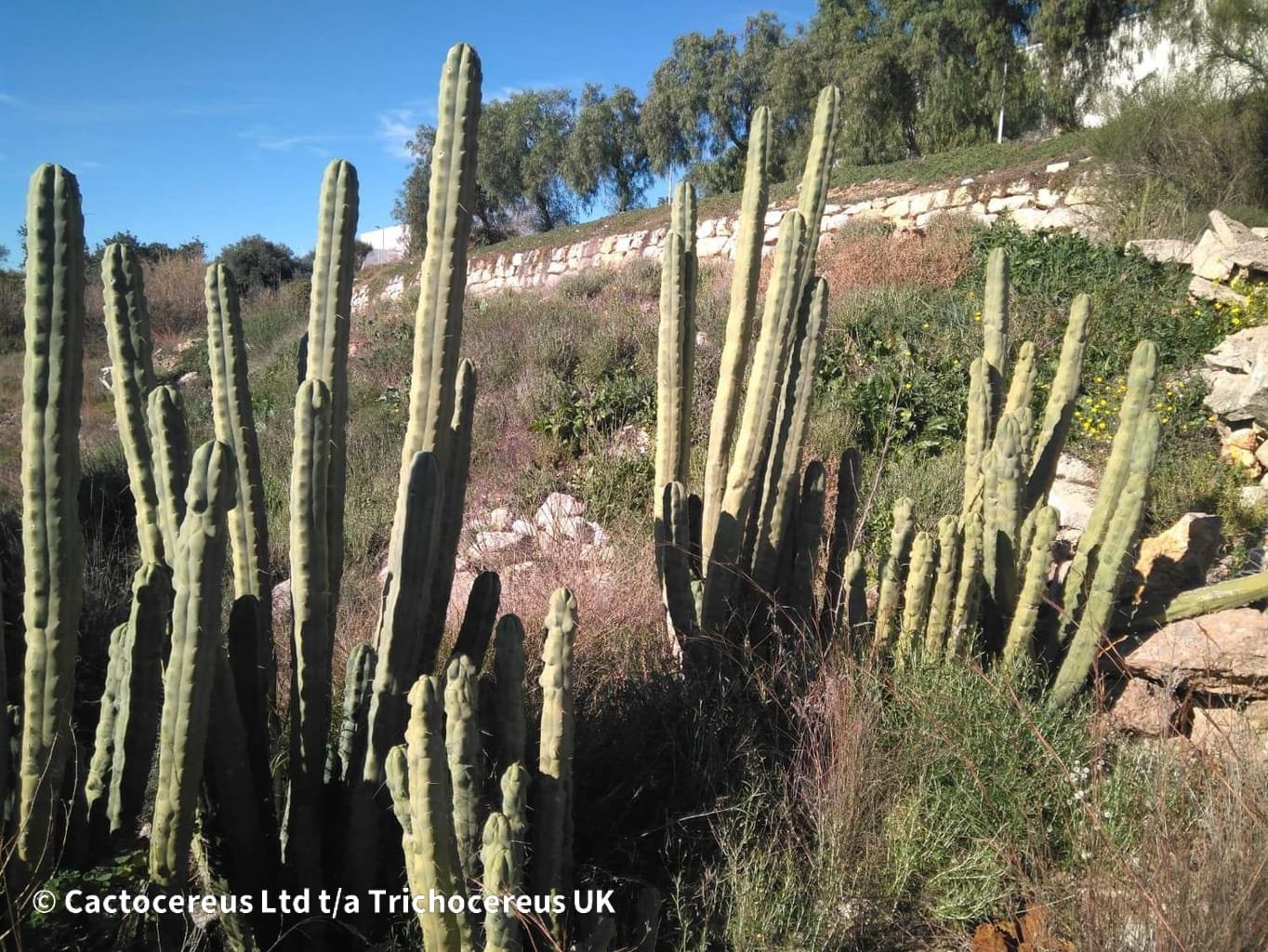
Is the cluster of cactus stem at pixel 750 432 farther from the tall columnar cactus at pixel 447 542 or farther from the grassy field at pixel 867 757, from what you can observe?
the tall columnar cactus at pixel 447 542

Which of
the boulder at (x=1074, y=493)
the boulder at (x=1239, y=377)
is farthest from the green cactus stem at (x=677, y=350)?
the boulder at (x=1239, y=377)

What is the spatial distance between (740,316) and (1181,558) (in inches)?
96.9

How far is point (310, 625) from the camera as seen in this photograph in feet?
7.34

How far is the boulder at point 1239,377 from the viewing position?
5.59 metres

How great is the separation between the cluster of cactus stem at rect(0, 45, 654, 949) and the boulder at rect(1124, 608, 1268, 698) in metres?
2.30

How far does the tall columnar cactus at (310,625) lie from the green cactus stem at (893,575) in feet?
6.49

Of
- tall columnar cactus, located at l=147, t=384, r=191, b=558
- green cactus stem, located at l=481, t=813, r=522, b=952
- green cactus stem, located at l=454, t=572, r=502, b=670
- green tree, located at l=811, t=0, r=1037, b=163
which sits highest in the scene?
green tree, located at l=811, t=0, r=1037, b=163

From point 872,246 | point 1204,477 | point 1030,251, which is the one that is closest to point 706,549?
point 1204,477

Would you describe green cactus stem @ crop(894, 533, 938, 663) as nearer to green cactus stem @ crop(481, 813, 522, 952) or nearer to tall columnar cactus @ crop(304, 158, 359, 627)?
green cactus stem @ crop(481, 813, 522, 952)

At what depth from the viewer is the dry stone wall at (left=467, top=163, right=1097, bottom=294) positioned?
12086mm

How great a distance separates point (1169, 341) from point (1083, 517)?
9.88 ft

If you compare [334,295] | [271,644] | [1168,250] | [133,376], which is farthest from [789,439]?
[1168,250]

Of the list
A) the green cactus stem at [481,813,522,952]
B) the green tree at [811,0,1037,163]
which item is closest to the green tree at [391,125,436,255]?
the green tree at [811,0,1037,163]

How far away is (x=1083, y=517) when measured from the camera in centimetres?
516
